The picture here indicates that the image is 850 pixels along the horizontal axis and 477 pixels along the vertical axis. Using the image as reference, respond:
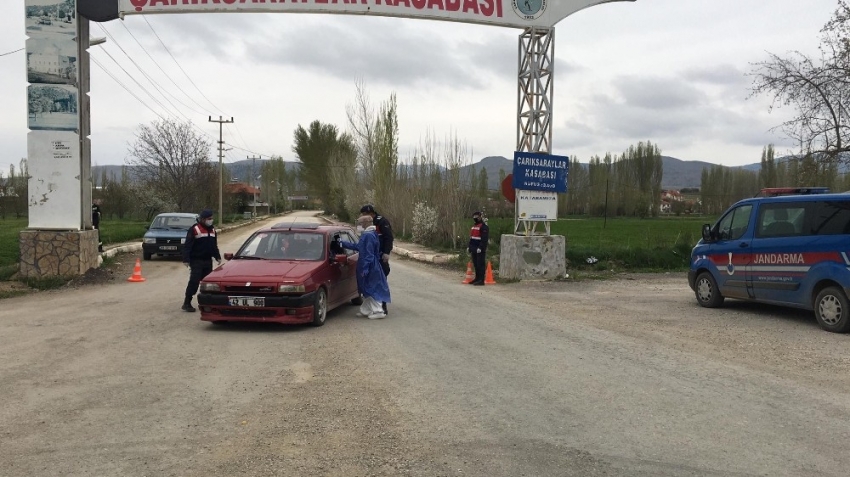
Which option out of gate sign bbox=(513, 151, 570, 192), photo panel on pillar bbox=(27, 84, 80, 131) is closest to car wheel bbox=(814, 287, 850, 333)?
gate sign bbox=(513, 151, 570, 192)

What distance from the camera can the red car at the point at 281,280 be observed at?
9344 millimetres

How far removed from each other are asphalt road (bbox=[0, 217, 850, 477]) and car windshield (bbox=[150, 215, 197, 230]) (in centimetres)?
1216

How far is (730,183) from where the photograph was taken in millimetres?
96312

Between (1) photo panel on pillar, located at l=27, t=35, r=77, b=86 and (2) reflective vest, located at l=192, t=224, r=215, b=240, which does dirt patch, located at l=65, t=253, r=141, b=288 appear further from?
(2) reflective vest, located at l=192, t=224, r=215, b=240

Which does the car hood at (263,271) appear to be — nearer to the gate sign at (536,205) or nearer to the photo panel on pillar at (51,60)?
the gate sign at (536,205)

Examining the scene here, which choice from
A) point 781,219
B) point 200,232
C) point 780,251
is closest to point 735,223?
point 781,219

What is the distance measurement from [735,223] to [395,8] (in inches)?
379

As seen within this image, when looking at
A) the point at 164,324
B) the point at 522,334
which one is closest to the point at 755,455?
the point at 522,334

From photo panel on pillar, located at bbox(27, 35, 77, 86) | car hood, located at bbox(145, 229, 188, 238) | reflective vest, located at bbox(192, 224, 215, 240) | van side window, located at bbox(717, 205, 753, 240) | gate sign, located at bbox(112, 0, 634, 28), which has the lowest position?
car hood, located at bbox(145, 229, 188, 238)

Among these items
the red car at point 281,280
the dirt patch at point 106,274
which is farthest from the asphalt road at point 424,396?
the dirt patch at point 106,274

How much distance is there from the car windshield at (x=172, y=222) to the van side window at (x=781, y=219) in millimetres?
18385

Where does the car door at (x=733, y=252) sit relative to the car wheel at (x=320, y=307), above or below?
above

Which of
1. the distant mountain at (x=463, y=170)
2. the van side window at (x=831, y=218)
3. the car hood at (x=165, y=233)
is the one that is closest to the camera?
the van side window at (x=831, y=218)

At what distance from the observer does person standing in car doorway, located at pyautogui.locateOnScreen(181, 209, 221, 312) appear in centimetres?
1128
